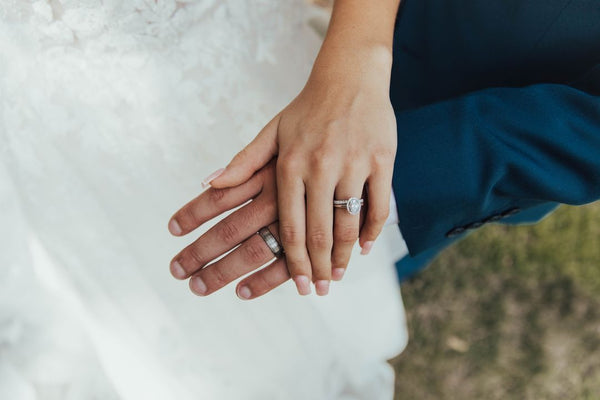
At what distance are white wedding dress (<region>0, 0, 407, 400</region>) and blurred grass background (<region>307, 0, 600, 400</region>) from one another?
87 cm

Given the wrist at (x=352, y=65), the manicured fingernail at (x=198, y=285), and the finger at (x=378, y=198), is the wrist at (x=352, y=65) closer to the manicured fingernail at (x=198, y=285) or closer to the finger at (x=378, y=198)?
the finger at (x=378, y=198)

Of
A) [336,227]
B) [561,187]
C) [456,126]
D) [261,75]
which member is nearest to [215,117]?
[261,75]

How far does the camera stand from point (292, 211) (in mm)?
730

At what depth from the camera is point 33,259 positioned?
0.69 meters

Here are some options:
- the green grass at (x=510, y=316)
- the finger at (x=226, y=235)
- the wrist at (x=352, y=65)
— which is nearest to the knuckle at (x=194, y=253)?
the finger at (x=226, y=235)

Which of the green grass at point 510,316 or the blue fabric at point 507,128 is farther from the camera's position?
the green grass at point 510,316

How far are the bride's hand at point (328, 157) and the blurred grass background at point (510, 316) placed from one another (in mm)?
1098

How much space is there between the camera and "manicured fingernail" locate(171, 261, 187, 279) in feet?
2.55

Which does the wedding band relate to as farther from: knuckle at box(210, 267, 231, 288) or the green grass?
the green grass

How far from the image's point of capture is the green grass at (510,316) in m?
1.73

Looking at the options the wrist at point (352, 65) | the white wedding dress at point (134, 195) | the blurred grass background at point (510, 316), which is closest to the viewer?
the white wedding dress at point (134, 195)

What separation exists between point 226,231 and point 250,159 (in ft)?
0.37

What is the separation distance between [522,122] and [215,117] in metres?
0.47

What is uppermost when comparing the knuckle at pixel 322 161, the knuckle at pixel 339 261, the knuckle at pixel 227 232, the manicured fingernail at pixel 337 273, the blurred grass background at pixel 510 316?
the knuckle at pixel 322 161
